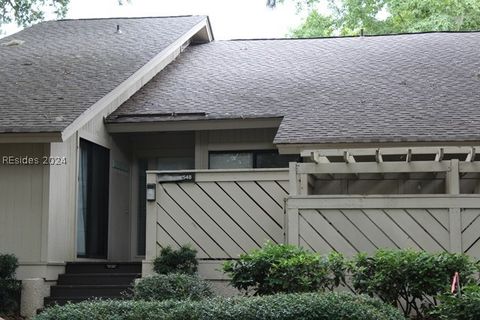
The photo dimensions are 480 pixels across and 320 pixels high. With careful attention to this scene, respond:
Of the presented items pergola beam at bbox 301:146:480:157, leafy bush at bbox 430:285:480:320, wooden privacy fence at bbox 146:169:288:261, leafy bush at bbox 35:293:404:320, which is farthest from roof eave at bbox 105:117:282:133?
leafy bush at bbox 430:285:480:320

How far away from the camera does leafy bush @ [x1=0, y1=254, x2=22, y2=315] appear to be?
11.3 meters

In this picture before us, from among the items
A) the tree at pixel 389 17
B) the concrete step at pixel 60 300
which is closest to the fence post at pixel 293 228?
the concrete step at pixel 60 300

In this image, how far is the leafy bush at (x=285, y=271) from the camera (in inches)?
346

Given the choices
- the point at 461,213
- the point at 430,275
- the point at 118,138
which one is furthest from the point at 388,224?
the point at 118,138

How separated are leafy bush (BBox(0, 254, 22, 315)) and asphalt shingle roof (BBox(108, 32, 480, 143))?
11.7ft

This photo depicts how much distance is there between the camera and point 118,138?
14680mm

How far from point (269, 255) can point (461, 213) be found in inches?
110

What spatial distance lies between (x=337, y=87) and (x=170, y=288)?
670cm

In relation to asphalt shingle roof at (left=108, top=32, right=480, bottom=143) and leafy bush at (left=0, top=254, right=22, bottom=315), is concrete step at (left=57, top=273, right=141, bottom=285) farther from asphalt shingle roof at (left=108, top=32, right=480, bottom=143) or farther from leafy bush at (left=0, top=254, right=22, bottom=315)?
asphalt shingle roof at (left=108, top=32, right=480, bottom=143)

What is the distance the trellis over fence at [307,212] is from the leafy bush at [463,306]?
261 centimetres

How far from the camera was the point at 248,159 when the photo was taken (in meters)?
14.2

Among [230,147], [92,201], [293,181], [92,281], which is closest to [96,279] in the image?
[92,281]

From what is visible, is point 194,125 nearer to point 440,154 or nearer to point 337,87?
point 337,87

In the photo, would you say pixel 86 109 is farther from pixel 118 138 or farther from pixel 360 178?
pixel 360 178
